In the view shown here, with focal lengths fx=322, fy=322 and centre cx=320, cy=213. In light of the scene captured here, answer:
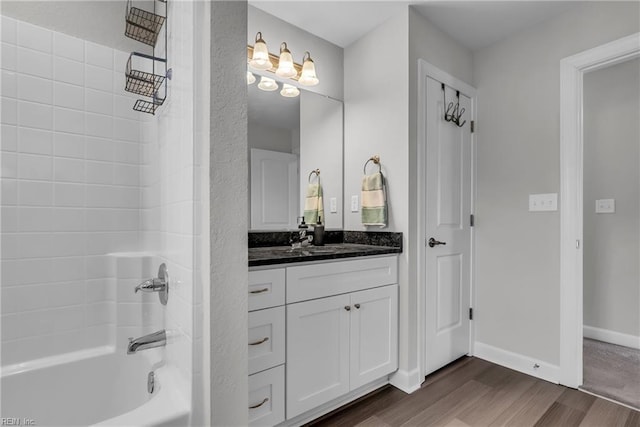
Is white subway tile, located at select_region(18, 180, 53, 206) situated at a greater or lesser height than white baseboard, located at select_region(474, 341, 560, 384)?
greater

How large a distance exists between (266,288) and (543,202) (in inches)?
76.0

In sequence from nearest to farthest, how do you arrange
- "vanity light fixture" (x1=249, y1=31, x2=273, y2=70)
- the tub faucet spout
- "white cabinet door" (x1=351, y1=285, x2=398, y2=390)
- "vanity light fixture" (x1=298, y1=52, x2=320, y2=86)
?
1. the tub faucet spout
2. "white cabinet door" (x1=351, y1=285, x2=398, y2=390)
3. "vanity light fixture" (x1=249, y1=31, x2=273, y2=70)
4. "vanity light fixture" (x1=298, y1=52, x2=320, y2=86)

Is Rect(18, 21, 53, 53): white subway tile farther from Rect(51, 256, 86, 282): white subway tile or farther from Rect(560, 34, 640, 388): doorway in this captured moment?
Rect(560, 34, 640, 388): doorway

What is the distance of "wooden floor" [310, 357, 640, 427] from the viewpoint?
169 centimetres

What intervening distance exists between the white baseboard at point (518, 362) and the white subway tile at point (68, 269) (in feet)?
8.77

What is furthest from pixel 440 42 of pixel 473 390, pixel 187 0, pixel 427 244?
pixel 473 390

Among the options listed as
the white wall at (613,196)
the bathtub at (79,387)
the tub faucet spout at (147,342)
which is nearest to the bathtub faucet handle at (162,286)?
the tub faucet spout at (147,342)

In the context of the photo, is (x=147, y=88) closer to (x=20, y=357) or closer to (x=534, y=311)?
(x=20, y=357)

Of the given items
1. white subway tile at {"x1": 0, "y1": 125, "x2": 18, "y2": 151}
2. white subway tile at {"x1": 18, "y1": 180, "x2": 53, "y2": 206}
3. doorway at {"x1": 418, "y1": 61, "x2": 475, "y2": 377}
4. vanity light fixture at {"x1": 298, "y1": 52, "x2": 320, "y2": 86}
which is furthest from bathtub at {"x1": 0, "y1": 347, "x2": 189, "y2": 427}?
vanity light fixture at {"x1": 298, "y1": 52, "x2": 320, "y2": 86}

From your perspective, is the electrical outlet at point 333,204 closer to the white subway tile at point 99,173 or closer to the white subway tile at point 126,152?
the white subway tile at point 126,152

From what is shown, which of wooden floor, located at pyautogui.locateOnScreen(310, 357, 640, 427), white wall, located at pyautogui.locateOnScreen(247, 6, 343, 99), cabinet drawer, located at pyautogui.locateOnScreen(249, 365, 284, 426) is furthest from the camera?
white wall, located at pyautogui.locateOnScreen(247, 6, 343, 99)

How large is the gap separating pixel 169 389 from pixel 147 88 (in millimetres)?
1358

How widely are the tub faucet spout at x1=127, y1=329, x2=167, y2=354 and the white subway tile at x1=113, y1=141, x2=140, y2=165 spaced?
100 cm

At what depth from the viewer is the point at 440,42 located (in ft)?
7.47
